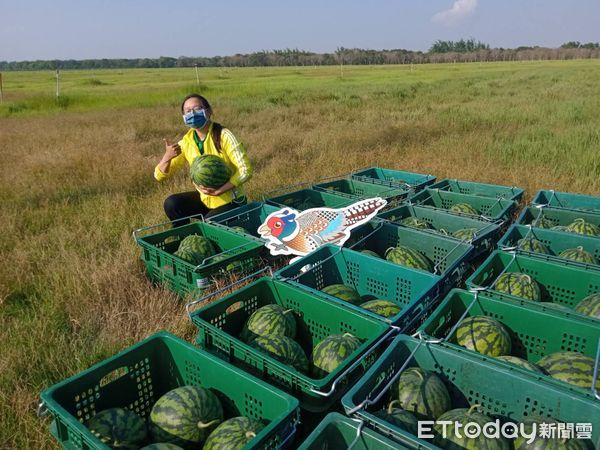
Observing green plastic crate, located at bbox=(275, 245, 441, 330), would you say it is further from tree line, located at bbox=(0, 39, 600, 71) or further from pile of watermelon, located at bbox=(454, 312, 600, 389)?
tree line, located at bbox=(0, 39, 600, 71)

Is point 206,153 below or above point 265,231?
above

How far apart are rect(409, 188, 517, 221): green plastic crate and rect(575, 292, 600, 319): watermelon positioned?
149 centimetres

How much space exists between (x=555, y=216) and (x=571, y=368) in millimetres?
2350

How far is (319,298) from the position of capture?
8.46 ft

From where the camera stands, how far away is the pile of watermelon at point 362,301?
2740 mm

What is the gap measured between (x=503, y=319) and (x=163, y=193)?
15.4 feet

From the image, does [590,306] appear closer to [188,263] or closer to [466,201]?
[466,201]

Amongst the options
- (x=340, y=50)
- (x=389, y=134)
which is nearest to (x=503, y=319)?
(x=389, y=134)

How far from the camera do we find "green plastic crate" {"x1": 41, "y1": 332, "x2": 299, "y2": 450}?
1.69 meters

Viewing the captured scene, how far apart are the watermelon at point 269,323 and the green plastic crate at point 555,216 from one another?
7.83 ft

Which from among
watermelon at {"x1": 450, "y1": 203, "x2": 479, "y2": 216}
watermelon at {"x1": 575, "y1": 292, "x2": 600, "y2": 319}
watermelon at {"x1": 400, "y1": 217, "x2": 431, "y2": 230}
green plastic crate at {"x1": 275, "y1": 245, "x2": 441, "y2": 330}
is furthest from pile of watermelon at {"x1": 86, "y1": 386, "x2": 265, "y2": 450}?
watermelon at {"x1": 450, "y1": 203, "x2": 479, "y2": 216}

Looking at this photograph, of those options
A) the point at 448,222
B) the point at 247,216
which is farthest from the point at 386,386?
the point at 247,216

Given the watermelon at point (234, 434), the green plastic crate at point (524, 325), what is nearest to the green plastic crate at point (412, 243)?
the green plastic crate at point (524, 325)

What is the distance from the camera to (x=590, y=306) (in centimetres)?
263
